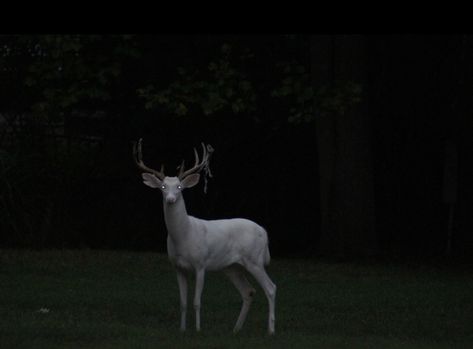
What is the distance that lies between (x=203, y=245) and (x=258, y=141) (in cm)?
1083

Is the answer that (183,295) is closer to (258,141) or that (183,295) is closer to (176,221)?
(176,221)

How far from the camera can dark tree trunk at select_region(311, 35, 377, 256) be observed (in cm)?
1933

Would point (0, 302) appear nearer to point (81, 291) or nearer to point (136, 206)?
point (81, 291)

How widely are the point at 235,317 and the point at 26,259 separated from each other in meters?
5.76

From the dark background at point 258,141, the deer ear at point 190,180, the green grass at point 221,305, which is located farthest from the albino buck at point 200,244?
the dark background at point 258,141

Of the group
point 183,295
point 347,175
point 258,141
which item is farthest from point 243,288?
point 258,141

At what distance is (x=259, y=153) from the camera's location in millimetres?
22219

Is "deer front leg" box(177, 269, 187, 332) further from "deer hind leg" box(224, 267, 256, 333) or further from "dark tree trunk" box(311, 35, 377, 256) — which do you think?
"dark tree trunk" box(311, 35, 377, 256)

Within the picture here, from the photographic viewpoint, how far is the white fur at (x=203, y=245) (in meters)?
11.2

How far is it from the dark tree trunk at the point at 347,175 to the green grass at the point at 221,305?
46.5 inches

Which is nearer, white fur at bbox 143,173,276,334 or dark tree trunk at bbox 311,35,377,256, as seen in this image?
white fur at bbox 143,173,276,334

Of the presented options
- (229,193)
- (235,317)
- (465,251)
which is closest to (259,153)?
(229,193)

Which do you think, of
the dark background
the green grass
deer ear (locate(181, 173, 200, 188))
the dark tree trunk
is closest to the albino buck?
deer ear (locate(181, 173, 200, 188))

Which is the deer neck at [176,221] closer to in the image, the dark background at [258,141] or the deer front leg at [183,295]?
A: the deer front leg at [183,295]
